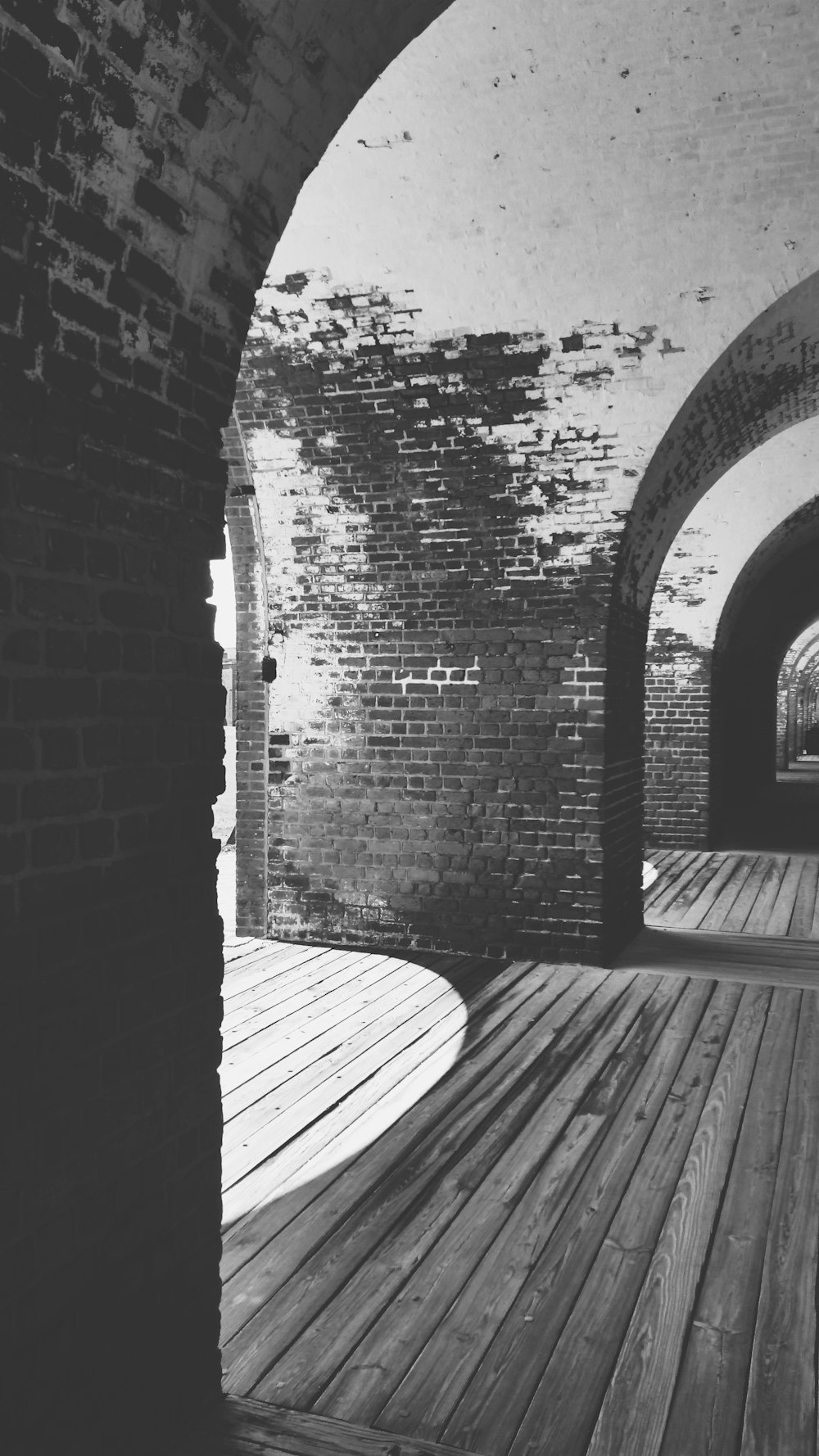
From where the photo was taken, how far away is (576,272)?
18.4ft

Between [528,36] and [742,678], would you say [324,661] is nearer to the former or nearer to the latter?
[528,36]

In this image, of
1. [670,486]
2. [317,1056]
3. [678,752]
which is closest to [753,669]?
[678,752]

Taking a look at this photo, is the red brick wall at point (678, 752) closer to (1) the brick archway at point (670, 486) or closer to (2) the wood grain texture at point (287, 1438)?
(1) the brick archway at point (670, 486)

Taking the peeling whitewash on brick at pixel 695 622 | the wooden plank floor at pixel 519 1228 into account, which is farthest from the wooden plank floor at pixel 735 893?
the wooden plank floor at pixel 519 1228

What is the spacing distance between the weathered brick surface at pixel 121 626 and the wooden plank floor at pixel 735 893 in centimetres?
595

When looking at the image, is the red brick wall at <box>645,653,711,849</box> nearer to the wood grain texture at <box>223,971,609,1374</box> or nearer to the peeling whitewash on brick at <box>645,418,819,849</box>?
the peeling whitewash on brick at <box>645,418,819,849</box>

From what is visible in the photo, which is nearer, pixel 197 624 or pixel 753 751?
pixel 197 624

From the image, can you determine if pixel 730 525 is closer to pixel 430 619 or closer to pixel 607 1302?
pixel 430 619

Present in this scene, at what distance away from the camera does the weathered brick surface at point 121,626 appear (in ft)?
6.23

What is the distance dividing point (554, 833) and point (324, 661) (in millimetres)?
1882

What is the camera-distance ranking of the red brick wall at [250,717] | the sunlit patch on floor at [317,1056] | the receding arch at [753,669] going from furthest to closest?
the receding arch at [753,669], the red brick wall at [250,717], the sunlit patch on floor at [317,1056]

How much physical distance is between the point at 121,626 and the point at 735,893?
7795mm

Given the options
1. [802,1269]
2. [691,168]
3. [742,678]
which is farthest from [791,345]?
[742,678]

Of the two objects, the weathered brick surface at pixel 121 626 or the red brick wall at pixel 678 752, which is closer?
the weathered brick surface at pixel 121 626
